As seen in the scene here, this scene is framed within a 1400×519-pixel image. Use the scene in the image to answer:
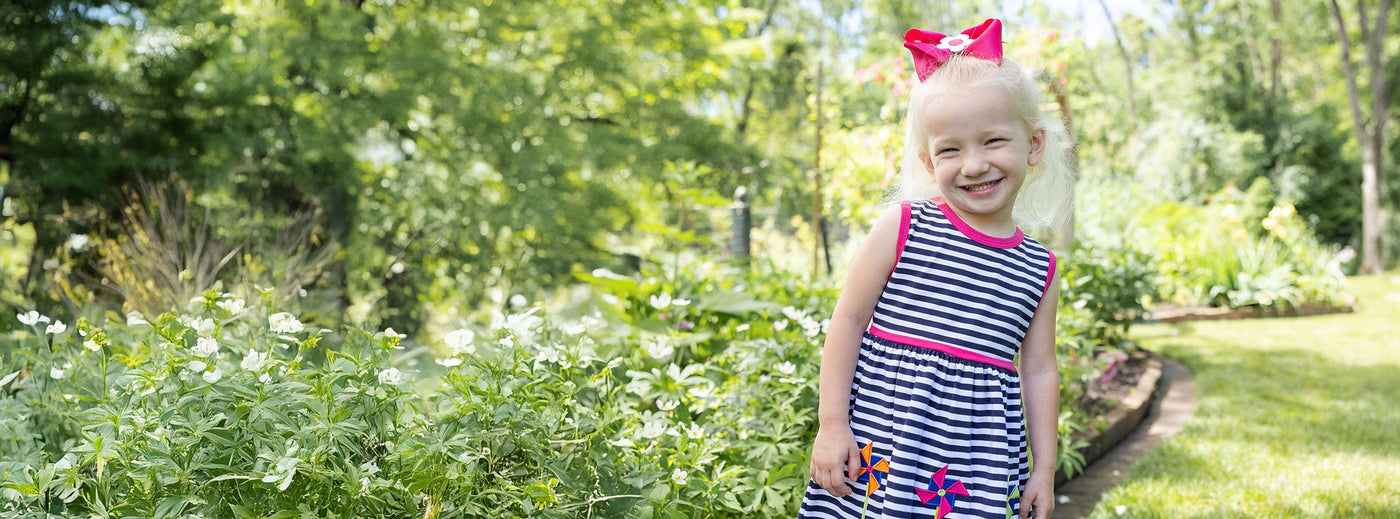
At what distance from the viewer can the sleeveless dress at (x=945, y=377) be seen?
1.39m

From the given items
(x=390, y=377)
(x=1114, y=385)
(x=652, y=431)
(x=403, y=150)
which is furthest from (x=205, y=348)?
(x=403, y=150)

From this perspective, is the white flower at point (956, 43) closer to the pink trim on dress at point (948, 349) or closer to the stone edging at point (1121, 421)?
the pink trim on dress at point (948, 349)

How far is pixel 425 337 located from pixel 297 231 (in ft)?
3.96

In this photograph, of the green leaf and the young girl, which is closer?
the young girl

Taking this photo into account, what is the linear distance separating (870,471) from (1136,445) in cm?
266

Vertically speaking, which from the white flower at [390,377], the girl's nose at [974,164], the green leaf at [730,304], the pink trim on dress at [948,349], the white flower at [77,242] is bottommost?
the white flower at [77,242]

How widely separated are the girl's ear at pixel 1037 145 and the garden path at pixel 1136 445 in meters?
1.58

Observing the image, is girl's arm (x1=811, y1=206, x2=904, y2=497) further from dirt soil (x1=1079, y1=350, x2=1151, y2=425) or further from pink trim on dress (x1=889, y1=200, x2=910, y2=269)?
dirt soil (x1=1079, y1=350, x2=1151, y2=425)

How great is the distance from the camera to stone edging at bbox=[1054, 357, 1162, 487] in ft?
11.0

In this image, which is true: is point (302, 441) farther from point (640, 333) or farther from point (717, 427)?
point (640, 333)

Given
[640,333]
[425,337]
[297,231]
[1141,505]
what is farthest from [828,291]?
[297,231]

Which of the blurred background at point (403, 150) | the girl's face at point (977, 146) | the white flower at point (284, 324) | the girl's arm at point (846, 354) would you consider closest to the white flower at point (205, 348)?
the white flower at point (284, 324)

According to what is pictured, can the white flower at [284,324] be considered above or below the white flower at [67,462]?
above

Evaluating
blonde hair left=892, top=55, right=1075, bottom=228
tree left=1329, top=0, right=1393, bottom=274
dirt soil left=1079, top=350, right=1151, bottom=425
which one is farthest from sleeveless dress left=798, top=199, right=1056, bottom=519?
tree left=1329, top=0, right=1393, bottom=274
